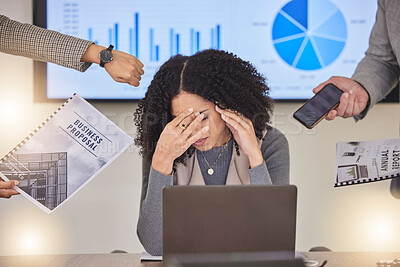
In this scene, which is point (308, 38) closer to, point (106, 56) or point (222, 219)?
point (106, 56)

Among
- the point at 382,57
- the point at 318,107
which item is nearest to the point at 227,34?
the point at 382,57

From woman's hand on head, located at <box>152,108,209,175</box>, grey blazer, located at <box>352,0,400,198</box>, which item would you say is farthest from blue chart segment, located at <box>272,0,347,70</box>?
woman's hand on head, located at <box>152,108,209,175</box>

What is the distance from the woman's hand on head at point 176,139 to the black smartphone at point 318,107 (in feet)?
0.93

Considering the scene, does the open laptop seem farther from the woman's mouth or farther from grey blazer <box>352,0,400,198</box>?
grey blazer <box>352,0,400,198</box>

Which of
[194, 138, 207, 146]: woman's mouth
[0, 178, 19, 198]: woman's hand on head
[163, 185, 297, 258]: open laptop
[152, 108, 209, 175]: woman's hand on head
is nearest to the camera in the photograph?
[163, 185, 297, 258]: open laptop

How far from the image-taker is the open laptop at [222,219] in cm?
86

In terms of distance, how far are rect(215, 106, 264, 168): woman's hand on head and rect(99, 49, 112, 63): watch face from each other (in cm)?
37

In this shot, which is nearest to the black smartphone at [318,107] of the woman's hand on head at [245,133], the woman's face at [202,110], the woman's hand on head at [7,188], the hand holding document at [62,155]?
the woman's hand on head at [245,133]

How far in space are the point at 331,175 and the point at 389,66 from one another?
0.82 metres

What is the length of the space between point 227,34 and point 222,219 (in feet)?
5.02

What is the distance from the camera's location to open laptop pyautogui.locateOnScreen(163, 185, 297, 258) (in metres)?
0.86

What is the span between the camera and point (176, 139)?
138cm

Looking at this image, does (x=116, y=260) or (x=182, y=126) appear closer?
(x=116, y=260)

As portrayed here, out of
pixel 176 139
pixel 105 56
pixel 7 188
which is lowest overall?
pixel 7 188
